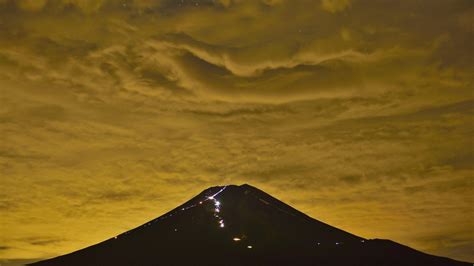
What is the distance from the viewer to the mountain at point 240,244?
25375mm

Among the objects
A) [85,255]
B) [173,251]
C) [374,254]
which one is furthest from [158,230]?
[374,254]

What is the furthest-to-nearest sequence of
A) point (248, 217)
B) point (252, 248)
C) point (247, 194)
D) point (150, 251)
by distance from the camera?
point (247, 194), point (248, 217), point (252, 248), point (150, 251)

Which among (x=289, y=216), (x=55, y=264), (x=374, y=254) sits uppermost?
(x=289, y=216)

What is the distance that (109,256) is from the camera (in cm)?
2386

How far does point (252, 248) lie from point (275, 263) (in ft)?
5.65

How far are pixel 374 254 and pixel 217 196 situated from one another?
351 inches

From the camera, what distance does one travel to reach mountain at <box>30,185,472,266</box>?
2538 cm

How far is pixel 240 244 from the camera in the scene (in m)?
28.8

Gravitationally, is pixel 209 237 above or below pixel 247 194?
below

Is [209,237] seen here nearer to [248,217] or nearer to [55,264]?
[248,217]

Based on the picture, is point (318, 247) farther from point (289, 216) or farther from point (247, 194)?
point (247, 194)

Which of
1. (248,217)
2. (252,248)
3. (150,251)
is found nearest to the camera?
(150,251)

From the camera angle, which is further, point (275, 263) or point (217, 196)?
point (217, 196)

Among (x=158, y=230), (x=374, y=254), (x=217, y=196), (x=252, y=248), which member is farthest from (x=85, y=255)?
(x=374, y=254)
